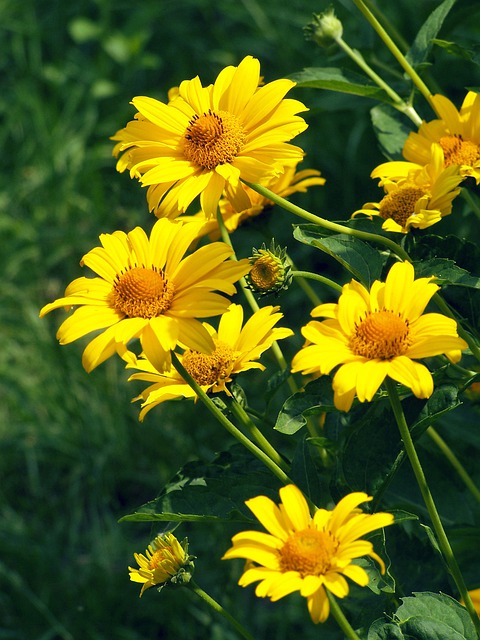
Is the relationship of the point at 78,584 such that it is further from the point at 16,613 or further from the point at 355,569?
the point at 355,569

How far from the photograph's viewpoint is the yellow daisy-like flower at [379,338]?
37.6 inches

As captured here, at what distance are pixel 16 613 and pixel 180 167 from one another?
1272mm

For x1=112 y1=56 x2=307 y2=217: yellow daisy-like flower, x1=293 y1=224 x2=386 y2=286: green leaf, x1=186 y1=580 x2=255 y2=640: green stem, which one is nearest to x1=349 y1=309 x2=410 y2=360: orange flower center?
x1=293 y1=224 x2=386 y2=286: green leaf

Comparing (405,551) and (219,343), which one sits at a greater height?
(219,343)

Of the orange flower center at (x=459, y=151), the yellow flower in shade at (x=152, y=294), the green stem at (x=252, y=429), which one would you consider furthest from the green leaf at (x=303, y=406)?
the orange flower center at (x=459, y=151)

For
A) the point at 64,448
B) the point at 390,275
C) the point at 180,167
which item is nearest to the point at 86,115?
the point at 64,448

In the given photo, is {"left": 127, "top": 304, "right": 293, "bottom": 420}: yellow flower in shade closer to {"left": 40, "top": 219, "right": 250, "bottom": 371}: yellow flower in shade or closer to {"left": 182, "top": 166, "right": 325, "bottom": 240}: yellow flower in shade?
{"left": 40, "top": 219, "right": 250, "bottom": 371}: yellow flower in shade

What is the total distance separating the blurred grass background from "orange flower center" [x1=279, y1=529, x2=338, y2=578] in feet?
1.06

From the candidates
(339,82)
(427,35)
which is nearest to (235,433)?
(339,82)

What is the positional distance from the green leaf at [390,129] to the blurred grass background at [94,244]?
4.6 inches

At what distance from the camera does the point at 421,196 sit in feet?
3.91

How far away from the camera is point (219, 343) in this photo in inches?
48.3

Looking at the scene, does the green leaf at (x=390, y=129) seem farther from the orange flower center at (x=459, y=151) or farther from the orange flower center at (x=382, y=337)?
the orange flower center at (x=382, y=337)

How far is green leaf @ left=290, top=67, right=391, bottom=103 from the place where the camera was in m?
1.37
